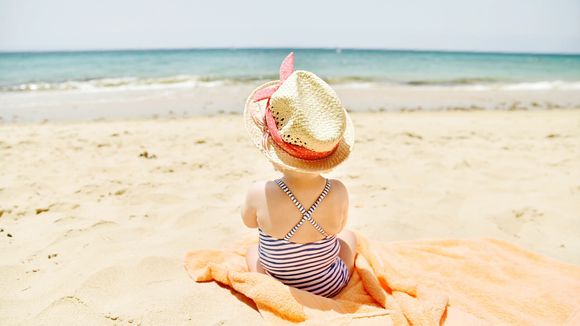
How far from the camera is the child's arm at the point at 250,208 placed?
2.12 meters

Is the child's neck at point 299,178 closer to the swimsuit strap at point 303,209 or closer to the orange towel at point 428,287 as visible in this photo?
the swimsuit strap at point 303,209

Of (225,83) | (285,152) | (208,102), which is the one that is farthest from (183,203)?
(225,83)

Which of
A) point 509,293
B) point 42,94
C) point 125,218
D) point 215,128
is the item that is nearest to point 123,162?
point 125,218

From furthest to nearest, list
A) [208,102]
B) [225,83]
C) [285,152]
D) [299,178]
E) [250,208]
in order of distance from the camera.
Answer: [225,83] < [208,102] < [250,208] < [299,178] < [285,152]

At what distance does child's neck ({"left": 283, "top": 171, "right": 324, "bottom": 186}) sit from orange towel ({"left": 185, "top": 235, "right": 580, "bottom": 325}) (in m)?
0.53

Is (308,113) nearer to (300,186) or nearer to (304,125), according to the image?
(304,125)

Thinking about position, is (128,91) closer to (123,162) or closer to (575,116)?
(123,162)

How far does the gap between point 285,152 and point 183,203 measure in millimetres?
2015

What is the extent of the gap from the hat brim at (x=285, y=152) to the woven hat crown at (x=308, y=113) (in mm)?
88

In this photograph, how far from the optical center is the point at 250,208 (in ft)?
7.03

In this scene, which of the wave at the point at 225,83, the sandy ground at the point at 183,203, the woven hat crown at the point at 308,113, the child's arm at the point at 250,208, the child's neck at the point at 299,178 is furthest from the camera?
the wave at the point at 225,83

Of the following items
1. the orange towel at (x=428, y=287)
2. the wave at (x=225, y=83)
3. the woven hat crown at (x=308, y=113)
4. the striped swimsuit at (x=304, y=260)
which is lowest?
the wave at (x=225, y=83)

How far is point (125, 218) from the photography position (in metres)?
3.33

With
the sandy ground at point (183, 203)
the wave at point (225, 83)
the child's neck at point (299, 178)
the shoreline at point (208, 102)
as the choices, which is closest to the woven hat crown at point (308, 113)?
the child's neck at point (299, 178)
